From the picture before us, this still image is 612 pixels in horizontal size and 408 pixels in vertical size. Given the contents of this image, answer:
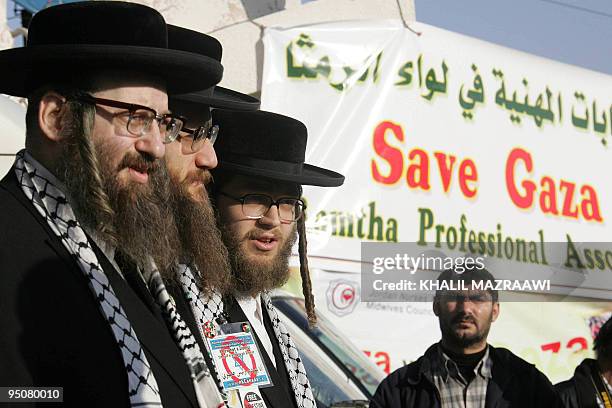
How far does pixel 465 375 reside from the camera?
4.33 metres

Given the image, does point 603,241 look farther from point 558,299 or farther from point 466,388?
point 466,388

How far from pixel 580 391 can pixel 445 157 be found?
1.73 meters

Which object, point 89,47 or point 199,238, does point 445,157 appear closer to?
point 199,238

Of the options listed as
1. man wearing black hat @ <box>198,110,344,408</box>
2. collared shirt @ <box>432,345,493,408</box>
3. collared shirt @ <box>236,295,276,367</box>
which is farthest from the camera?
collared shirt @ <box>432,345,493,408</box>

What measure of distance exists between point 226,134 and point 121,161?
1.36 m

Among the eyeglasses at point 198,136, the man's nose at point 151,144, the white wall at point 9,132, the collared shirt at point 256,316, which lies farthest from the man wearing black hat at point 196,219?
the white wall at point 9,132

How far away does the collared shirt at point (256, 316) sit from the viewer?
2775 millimetres

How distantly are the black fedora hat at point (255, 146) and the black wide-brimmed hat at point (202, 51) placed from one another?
32 centimetres

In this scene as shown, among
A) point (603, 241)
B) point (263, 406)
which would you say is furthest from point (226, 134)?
point (603, 241)

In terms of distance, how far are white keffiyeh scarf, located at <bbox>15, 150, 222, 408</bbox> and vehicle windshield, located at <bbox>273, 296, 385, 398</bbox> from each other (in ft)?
9.45

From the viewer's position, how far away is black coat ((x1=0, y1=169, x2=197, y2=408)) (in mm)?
1712

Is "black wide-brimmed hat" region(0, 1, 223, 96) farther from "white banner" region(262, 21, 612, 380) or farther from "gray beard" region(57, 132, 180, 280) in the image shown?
"white banner" region(262, 21, 612, 380)

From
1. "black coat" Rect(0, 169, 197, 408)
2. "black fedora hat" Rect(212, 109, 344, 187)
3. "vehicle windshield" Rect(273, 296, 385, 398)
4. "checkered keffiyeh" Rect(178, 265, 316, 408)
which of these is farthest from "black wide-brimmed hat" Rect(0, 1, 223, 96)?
"vehicle windshield" Rect(273, 296, 385, 398)

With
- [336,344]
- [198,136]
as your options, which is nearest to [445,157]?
[336,344]
